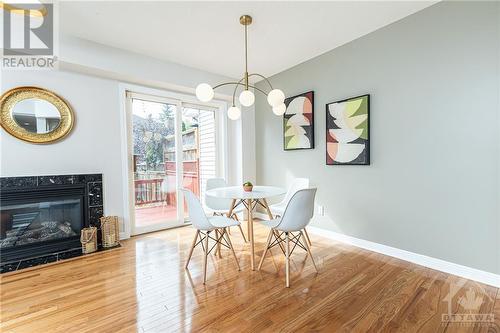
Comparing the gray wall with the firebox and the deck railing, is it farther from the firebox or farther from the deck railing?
the firebox

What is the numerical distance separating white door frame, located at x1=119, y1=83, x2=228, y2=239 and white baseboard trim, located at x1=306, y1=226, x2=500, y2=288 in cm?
230

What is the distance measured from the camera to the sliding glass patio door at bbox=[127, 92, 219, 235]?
3434 mm

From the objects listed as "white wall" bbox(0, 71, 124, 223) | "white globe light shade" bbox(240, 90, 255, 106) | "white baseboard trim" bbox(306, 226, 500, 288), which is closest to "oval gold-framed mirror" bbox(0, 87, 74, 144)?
"white wall" bbox(0, 71, 124, 223)

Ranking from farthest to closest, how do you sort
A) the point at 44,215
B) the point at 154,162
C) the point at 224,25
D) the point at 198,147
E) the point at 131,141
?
the point at 198,147 → the point at 154,162 → the point at 131,141 → the point at 44,215 → the point at 224,25

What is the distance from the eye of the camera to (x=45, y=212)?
2.69 metres

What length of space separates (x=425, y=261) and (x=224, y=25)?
3.22m

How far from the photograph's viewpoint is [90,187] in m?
2.91

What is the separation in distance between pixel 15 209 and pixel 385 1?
4.34m

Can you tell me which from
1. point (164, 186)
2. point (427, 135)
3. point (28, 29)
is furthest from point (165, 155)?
point (427, 135)

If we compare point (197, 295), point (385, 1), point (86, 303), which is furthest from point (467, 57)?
point (86, 303)

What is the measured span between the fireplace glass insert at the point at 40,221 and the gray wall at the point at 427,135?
329 cm

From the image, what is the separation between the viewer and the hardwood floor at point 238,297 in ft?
5.02

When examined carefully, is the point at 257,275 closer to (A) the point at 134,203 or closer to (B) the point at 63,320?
(B) the point at 63,320

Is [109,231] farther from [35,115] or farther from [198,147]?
[198,147]
